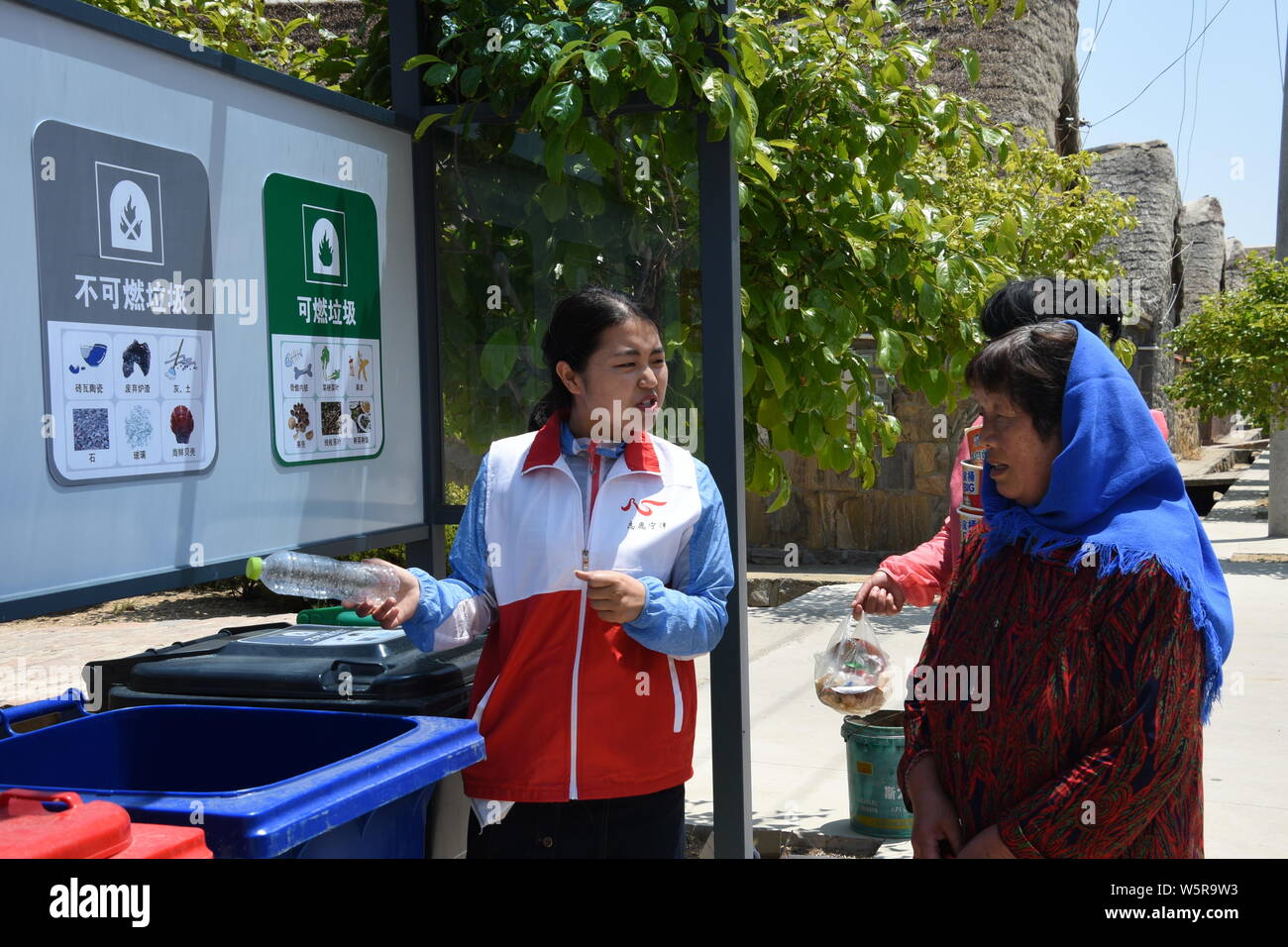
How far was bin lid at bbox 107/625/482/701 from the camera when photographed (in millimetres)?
2334

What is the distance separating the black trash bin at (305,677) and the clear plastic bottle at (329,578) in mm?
215

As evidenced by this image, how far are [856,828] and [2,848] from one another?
3.51 metres

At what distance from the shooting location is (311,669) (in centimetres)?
238

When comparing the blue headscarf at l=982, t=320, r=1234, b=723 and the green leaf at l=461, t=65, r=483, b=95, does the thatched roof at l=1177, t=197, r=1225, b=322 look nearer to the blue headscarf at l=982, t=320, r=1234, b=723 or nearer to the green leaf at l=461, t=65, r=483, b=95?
the green leaf at l=461, t=65, r=483, b=95

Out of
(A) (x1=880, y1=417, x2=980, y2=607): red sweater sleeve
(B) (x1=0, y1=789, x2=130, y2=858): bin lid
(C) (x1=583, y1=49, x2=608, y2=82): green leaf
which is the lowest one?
(B) (x1=0, y1=789, x2=130, y2=858): bin lid

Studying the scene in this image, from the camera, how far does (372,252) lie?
3.04m

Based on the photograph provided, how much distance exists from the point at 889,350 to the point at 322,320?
5.10 ft

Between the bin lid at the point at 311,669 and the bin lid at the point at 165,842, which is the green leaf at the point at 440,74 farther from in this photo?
the bin lid at the point at 165,842

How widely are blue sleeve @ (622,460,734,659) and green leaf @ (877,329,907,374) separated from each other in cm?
118

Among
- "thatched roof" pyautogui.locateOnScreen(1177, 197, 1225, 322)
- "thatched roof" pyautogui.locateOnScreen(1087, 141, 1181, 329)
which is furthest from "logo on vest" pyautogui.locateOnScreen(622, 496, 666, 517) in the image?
"thatched roof" pyautogui.locateOnScreen(1177, 197, 1225, 322)

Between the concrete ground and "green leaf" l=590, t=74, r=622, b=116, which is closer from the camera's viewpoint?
"green leaf" l=590, t=74, r=622, b=116

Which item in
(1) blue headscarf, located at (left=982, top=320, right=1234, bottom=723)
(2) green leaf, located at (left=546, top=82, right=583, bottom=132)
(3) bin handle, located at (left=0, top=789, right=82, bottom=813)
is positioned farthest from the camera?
(2) green leaf, located at (left=546, top=82, right=583, bottom=132)

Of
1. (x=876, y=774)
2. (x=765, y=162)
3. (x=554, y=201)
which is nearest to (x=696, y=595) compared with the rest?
(x=765, y=162)

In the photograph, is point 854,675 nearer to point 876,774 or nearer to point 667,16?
point 876,774
